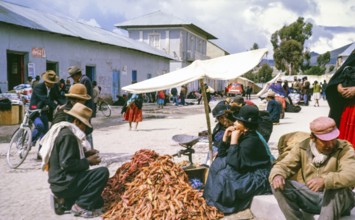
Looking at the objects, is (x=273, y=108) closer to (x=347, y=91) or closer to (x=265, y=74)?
(x=347, y=91)

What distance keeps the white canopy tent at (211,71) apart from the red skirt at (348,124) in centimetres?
131

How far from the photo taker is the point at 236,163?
15.5 feet

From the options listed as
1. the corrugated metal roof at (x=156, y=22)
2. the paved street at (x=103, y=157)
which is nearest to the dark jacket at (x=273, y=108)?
the paved street at (x=103, y=157)

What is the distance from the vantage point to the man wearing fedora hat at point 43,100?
8.02 metres

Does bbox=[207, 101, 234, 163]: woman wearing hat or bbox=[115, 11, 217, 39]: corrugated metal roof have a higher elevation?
bbox=[115, 11, 217, 39]: corrugated metal roof

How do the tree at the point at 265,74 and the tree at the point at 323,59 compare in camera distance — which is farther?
the tree at the point at 265,74

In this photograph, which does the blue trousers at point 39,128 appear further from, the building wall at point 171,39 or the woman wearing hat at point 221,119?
the building wall at point 171,39

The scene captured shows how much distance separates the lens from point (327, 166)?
3.73 metres

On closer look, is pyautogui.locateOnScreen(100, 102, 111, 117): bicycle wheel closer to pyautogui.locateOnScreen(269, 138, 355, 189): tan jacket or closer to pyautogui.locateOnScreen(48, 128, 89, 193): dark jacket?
pyautogui.locateOnScreen(48, 128, 89, 193): dark jacket

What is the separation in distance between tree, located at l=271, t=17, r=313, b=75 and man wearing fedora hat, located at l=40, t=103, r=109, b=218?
59521mm

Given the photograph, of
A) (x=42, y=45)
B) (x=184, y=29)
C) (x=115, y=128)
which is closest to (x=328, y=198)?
(x=115, y=128)

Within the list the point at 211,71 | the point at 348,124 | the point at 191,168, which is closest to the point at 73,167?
the point at 191,168

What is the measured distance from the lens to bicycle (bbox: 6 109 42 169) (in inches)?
303

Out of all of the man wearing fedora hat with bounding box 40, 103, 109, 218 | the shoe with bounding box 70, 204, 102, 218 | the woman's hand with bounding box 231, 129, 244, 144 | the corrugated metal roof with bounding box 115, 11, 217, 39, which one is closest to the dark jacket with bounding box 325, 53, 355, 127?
the woman's hand with bounding box 231, 129, 244, 144
